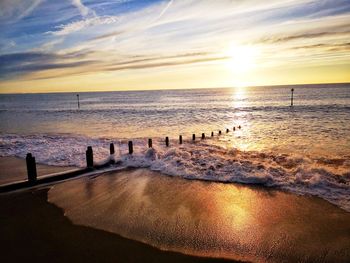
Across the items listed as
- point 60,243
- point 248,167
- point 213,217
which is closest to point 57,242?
point 60,243

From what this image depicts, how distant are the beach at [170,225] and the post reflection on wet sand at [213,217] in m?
0.02

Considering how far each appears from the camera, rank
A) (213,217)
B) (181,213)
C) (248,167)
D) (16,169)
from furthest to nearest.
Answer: (16,169), (248,167), (181,213), (213,217)

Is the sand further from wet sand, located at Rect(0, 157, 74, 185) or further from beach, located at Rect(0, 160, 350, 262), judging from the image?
wet sand, located at Rect(0, 157, 74, 185)

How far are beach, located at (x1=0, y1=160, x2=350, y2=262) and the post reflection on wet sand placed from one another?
0.07 ft

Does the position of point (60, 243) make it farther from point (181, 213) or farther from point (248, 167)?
point (248, 167)

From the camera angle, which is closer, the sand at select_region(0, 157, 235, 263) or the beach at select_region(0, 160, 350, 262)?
the sand at select_region(0, 157, 235, 263)

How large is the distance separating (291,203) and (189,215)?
9.62ft

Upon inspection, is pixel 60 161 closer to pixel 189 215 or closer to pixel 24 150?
pixel 24 150

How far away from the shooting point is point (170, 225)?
6426 mm

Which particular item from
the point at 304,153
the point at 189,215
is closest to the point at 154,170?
the point at 189,215

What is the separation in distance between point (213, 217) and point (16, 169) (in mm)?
9026

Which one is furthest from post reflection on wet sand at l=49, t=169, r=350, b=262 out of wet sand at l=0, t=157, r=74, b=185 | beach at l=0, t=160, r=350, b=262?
wet sand at l=0, t=157, r=74, b=185

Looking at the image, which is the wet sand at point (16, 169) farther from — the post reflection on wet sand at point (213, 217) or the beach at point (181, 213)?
the post reflection on wet sand at point (213, 217)

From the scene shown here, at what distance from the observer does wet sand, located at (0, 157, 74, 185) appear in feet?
34.1
